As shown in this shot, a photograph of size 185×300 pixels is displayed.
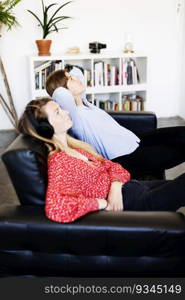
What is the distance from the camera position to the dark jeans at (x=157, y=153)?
2.40 metres

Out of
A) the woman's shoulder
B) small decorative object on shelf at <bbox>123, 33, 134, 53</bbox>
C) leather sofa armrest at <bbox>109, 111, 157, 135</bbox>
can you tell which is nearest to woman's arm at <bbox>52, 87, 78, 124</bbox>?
the woman's shoulder

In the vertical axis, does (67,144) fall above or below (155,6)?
below

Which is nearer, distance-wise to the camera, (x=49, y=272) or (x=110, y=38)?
(x=49, y=272)

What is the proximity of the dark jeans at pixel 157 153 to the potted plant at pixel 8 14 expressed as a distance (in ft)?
7.40

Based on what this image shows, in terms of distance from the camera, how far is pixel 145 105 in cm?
471

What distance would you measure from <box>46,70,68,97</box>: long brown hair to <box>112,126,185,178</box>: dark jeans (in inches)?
22.3

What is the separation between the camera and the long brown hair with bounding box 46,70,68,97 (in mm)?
2291

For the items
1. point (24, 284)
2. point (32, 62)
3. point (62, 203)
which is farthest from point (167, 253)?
point (32, 62)

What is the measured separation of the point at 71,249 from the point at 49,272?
0.16 meters

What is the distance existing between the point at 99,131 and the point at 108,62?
8.42ft

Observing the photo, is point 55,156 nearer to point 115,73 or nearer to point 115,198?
point 115,198

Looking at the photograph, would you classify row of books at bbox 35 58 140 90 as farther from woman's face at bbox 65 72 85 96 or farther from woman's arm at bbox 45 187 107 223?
woman's arm at bbox 45 187 107 223

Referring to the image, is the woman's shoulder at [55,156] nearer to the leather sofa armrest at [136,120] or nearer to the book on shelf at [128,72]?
the leather sofa armrest at [136,120]

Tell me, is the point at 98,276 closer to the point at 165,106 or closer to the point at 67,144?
the point at 67,144
